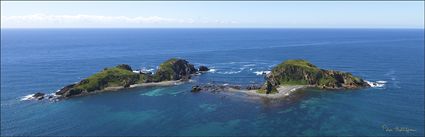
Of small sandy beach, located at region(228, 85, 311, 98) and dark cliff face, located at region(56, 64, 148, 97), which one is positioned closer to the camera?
small sandy beach, located at region(228, 85, 311, 98)

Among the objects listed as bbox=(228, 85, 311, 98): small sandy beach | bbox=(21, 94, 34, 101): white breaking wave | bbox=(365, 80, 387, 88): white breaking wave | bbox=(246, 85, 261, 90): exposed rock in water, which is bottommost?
bbox=(21, 94, 34, 101): white breaking wave

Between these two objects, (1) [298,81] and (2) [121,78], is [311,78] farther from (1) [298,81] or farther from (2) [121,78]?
(2) [121,78]

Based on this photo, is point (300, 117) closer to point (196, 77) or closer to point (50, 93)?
point (196, 77)

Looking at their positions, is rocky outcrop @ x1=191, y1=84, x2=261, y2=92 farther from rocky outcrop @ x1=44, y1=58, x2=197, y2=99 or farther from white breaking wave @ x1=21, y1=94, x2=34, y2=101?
white breaking wave @ x1=21, y1=94, x2=34, y2=101

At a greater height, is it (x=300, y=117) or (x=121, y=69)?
(x=121, y=69)

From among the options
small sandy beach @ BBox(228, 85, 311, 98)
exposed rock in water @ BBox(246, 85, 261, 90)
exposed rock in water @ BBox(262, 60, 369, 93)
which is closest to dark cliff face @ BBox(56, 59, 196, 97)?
exposed rock in water @ BBox(246, 85, 261, 90)

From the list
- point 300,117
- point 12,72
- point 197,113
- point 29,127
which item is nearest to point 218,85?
point 197,113

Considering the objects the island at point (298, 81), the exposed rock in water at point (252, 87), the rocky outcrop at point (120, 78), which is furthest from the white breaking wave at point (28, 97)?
the exposed rock in water at point (252, 87)

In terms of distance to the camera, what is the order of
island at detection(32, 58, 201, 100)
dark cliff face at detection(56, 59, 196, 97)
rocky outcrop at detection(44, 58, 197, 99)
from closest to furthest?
island at detection(32, 58, 201, 100) → rocky outcrop at detection(44, 58, 197, 99) → dark cliff face at detection(56, 59, 196, 97)
